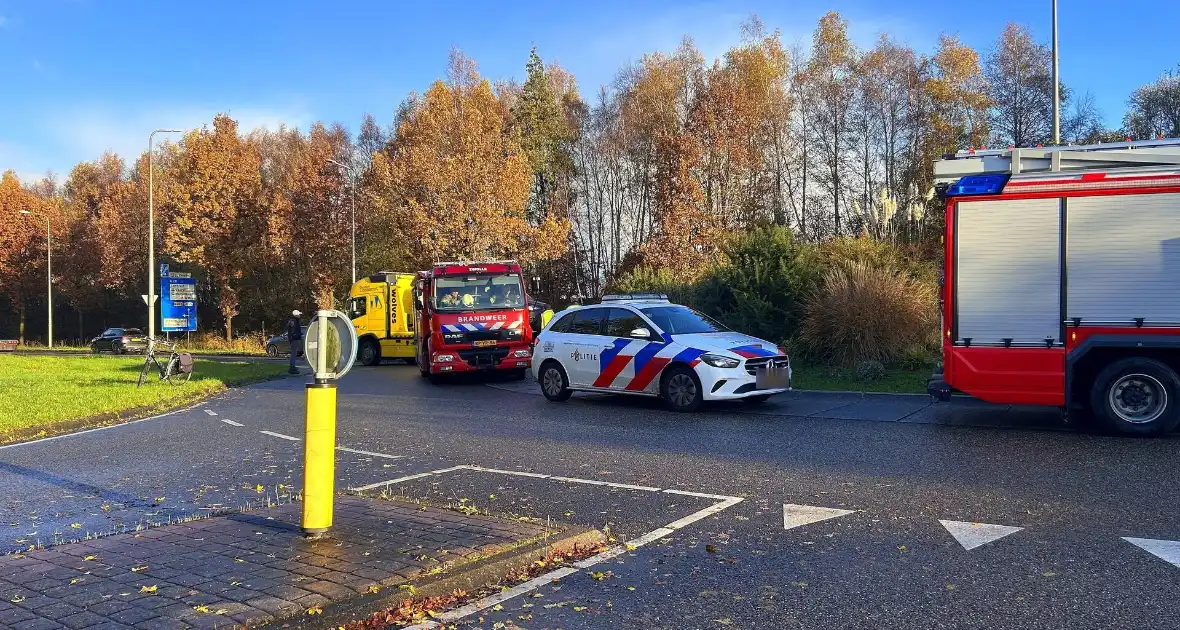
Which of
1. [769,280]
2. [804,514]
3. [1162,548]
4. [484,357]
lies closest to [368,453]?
[804,514]

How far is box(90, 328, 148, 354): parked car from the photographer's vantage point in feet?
138

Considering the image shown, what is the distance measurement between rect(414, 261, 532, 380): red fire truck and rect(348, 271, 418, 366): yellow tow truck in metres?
7.14

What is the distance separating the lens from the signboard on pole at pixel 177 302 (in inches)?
1624

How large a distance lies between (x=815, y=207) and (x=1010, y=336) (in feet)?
97.9

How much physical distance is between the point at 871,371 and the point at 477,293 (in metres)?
8.34

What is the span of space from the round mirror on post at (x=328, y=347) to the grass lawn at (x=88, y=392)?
27.6ft

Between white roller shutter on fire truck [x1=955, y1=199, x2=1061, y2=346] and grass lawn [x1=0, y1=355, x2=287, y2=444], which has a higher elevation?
white roller shutter on fire truck [x1=955, y1=199, x2=1061, y2=346]

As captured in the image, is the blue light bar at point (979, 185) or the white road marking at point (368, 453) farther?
the blue light bar at point (979, 185)

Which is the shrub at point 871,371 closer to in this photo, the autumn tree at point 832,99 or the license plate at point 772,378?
the license plate at point 772,378

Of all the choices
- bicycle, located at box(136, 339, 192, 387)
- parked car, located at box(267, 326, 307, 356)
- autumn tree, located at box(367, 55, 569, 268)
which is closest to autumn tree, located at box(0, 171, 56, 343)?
parked car, located at box(267, 326, 307, 356)

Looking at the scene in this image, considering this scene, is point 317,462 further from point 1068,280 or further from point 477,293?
point 477,293

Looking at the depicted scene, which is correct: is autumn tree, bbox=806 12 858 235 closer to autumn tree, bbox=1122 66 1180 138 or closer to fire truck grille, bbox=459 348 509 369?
autumn tree, bbox=1122 66 1180 138

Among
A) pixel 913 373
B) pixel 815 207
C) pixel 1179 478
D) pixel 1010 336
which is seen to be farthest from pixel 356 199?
pixel 1179 478

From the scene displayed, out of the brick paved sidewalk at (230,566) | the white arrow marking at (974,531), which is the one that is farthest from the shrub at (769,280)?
the brick paved sidewalk at (230,566)
